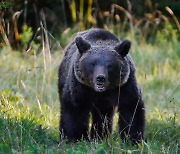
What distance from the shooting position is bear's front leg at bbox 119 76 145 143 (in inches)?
277

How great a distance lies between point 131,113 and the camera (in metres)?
7.06

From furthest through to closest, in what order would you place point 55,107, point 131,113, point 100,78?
point 55,107, point 131,113, point 100,78

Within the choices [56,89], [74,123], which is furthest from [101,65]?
[56,89]

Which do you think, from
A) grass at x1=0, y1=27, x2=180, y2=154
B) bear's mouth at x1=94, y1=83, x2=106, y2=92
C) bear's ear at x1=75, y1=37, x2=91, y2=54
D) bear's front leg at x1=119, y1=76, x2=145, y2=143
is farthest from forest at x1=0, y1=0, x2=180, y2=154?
bear's ear at x1=75, y1=37, x2=91, y2=54

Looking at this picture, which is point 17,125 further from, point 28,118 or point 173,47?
point 173,47

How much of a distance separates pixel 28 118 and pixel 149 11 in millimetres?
11006

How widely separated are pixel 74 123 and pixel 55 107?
1824 millimetres

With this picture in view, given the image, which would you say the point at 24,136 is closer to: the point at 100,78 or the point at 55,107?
the point at 100,78

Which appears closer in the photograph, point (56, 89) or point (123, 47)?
point (123, 47)

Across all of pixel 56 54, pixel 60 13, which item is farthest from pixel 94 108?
pixel 60 13

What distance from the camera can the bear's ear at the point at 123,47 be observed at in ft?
23.2

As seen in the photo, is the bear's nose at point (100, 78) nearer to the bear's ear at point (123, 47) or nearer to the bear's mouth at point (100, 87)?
the bear's mouth at point (100, 87)

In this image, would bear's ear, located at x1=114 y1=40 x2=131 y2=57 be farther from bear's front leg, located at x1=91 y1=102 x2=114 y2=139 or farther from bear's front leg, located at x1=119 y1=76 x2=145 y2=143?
bear's front leg, located at x1=91 y1=102 x2=114 y2=139

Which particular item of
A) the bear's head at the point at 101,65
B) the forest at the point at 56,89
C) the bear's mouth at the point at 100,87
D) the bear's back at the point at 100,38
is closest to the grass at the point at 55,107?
the forest at the point at 56,89
